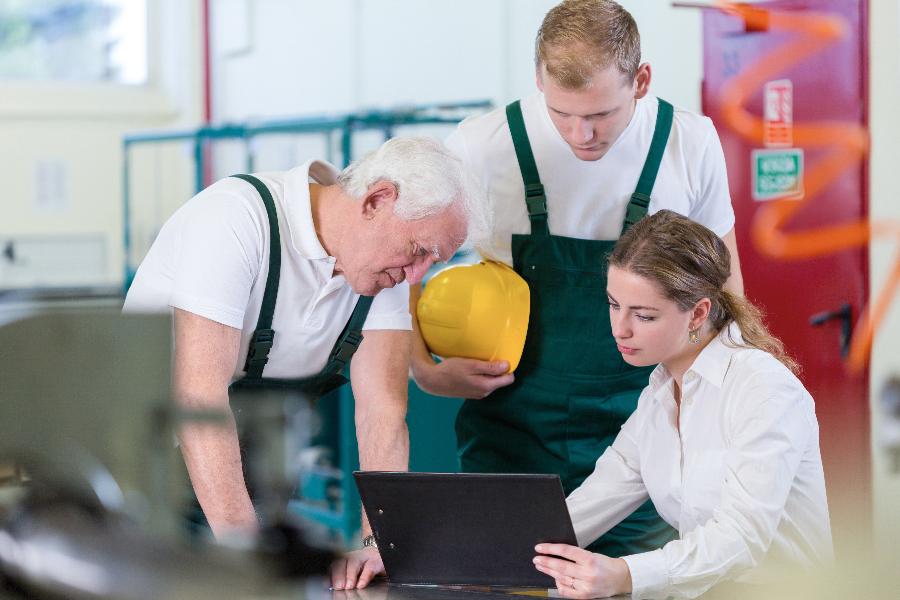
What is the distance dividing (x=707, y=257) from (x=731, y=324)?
11 centimetres

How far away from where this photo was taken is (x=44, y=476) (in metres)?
0.59

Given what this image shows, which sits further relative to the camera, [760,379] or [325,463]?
[325,463]

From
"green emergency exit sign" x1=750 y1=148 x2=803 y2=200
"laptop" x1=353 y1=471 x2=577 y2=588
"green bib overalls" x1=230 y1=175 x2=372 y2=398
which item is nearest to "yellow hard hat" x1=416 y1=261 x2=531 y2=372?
"green bib overalls" x1=230 y1=175 x2=372 y2=398

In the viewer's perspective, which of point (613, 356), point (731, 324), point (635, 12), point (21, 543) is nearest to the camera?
point (21, 543)

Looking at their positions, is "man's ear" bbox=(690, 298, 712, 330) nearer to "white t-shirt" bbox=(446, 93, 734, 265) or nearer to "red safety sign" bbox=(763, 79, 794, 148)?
"white t-shirt" bbox=(446, 93, 734, 265)

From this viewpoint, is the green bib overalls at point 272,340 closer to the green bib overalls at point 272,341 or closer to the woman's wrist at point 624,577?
the green bib overalls at point 272,341

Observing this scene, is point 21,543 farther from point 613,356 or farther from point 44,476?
point 613,356

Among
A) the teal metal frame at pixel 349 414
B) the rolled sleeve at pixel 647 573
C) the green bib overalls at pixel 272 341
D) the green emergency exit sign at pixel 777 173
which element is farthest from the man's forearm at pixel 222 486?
the green emergency exit sign at pixel 777 173

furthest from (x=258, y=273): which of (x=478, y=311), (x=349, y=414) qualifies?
(x=349, y=414)

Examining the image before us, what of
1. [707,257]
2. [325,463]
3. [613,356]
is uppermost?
[707,257]

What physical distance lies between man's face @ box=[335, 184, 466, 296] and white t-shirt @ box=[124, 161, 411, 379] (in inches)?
1.9

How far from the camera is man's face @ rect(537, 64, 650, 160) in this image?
1832mm

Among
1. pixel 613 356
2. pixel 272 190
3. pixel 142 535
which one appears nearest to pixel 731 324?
pixel 613 356

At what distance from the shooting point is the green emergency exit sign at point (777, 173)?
3.15 m
